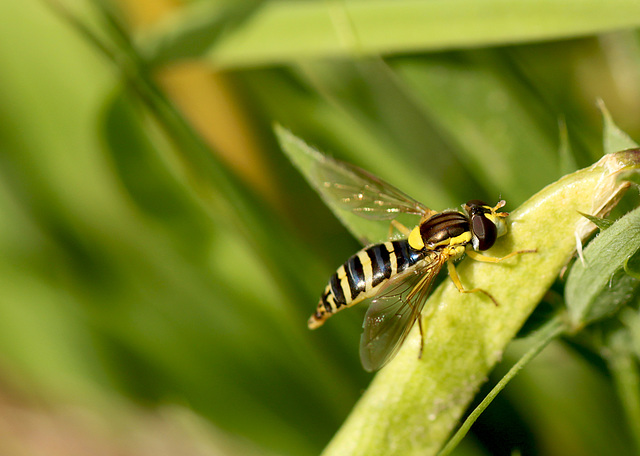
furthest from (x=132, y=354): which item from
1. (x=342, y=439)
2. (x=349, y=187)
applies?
(x=342, y=439)

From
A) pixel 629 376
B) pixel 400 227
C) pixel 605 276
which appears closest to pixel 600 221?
pixel 605 276

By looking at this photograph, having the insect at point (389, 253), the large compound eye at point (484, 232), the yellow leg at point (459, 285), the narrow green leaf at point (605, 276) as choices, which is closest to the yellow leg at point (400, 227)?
the insect at point (389, 253)

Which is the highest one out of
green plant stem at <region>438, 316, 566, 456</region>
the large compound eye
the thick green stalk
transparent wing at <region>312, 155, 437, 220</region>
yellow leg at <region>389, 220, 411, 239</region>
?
transparent wing at <region>312, 155, 437, 220</region>

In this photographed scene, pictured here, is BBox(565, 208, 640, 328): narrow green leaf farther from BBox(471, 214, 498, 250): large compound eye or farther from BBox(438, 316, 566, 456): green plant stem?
BBox(471, 214, 498, 250): large compound eye

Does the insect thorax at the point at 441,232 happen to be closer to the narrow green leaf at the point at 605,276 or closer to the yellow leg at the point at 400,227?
the yellow leg at the point at 400,227

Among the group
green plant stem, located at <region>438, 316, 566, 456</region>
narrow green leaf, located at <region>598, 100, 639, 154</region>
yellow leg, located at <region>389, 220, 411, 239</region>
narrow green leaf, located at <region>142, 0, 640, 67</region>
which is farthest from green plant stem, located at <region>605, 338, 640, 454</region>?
narrow green leaf, located at <region>142, 0, 640, 67</region>

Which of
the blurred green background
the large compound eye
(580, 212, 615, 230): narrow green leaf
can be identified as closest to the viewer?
(580, 212, 615, 230): narrow green leaf

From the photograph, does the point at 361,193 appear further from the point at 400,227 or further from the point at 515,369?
the point at 515,369
